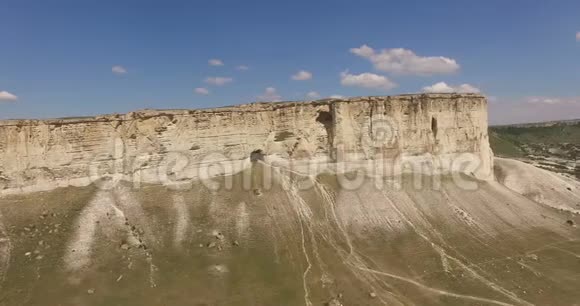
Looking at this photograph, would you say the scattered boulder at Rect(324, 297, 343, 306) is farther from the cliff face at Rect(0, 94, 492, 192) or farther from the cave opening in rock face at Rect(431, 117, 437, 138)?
the cave opening in rock face at Rect(431, 117, 437, 138)

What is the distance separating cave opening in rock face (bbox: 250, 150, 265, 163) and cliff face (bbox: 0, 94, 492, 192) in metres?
0.09

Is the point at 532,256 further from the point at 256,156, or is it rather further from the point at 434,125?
the point at 256,156

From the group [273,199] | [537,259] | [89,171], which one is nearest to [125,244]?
[89,171]

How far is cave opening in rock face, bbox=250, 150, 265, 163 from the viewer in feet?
118

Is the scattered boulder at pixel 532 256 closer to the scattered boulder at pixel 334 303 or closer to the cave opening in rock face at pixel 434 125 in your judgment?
the cave opening in rock face at pixel 434 125

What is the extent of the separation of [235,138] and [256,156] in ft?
8.56

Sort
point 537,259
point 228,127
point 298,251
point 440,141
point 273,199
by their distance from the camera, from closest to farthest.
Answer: point 298,251 < point 537,259 < point 273,199 < point 228,127 < point 440,141

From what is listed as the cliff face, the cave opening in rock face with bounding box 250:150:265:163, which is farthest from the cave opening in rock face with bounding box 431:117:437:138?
the cave opening in rock face with bounding box 250:150:265:163

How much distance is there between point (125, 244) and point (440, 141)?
99.3ft

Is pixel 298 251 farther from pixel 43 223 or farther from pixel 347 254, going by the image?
pixel 43 223

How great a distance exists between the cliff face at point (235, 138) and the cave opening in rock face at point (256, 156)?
95 millimetres

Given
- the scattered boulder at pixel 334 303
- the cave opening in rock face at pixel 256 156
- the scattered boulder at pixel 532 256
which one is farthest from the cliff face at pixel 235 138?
the scattered boulder at pixel 334 303

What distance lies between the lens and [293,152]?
36.4 meters

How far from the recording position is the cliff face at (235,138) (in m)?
29.7
